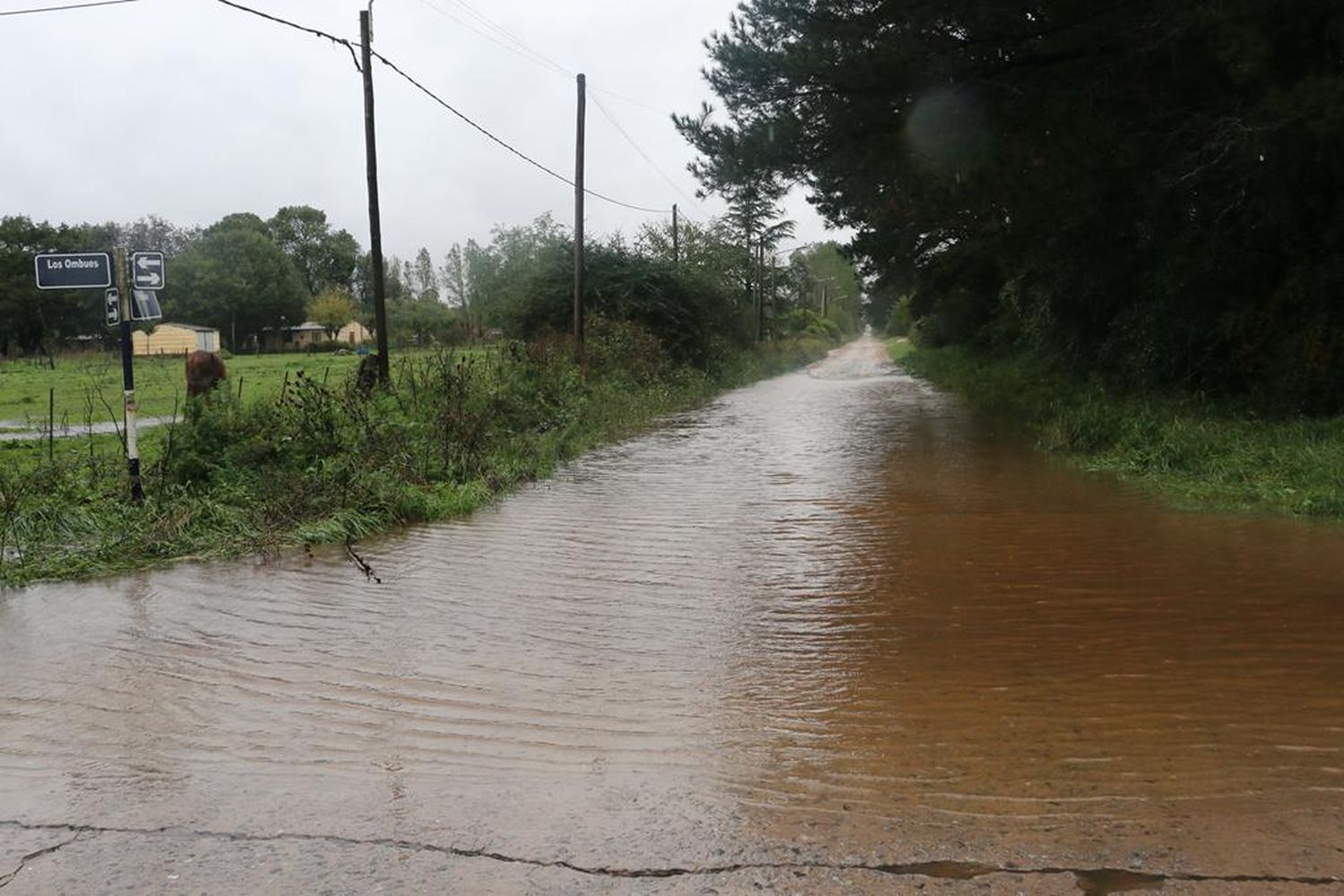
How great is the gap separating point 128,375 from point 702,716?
22.2 feet

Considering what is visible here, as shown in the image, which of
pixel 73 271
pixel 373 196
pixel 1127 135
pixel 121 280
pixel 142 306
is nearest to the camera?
pixel 73 271

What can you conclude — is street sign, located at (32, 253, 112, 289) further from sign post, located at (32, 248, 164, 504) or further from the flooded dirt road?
the flooded dirt road

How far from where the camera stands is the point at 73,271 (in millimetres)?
8695

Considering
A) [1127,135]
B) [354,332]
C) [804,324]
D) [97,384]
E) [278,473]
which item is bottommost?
[278,473]

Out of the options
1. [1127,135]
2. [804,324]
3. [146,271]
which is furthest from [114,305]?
[804,324]

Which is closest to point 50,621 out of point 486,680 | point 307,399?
point 486,680

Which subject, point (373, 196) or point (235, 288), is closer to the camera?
point (373, 196)

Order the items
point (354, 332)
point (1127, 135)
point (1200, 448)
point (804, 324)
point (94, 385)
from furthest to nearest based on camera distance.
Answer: point (354, 332)
point (804, 324)
point (94, 385)
point (1127, 135)
point (1200, 448)

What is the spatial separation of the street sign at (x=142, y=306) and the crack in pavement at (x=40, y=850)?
19.3 feet

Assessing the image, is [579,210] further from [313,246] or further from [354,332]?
[313,246]

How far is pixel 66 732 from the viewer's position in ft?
16.5

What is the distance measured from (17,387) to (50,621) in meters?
28.8

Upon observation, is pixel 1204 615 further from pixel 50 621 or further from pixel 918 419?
pixel 918 419

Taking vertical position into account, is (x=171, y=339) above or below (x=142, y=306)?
above
